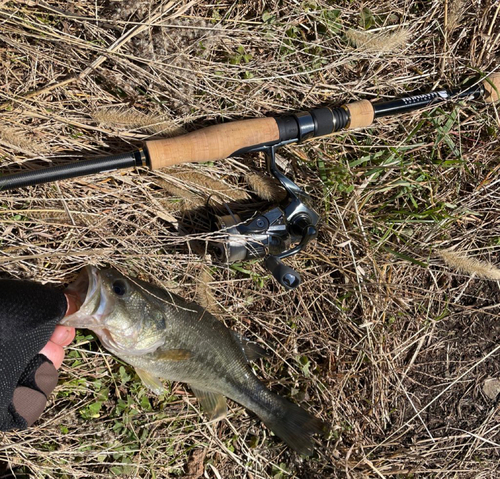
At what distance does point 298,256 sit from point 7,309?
5.29 ft

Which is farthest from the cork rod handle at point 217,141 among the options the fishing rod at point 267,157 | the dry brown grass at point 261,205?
the dry brown grass at point 261,205

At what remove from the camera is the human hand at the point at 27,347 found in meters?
2.46

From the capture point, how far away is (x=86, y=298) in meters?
2.55

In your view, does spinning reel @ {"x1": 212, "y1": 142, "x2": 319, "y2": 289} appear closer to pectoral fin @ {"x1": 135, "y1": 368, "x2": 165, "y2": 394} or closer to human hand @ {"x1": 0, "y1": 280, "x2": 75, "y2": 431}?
pectoral fin @ {"x1": 135, "y1": 368, "x2": 165, "y2": 394}

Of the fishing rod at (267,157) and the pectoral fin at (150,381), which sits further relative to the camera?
the pectoral fin at (150,381)

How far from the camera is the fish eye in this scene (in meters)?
2.59

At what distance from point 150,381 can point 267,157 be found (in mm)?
1406

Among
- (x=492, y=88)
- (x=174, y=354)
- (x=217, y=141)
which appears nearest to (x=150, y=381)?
(x=174, y=354)

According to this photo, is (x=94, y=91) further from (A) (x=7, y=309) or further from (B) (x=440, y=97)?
(B) (x=440, y=97)

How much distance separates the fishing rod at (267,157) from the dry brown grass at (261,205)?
27 cm

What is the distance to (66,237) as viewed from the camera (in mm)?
2809

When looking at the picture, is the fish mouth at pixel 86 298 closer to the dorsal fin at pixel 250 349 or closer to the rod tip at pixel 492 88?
the dorsal fin at pixel 250 349

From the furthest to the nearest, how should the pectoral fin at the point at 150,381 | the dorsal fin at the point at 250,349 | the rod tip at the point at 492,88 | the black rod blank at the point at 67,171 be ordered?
the rod tip at the point at 492,88 → the dorsal fin at the point at 250,349 → the pectoral fin at the point at 150,381 → the black rod blank at the point at 67,171

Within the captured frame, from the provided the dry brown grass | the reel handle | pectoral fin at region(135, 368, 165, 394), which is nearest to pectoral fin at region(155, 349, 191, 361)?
pectoral fin at region(135, 368, 165, 394)
